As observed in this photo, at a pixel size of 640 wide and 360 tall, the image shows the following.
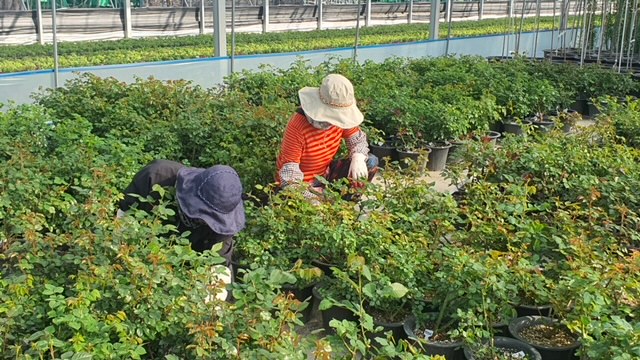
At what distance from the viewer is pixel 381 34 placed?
20812 mm

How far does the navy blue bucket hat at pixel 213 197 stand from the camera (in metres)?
3.22

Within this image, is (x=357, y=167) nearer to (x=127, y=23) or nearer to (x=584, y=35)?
(x=584, y=35)

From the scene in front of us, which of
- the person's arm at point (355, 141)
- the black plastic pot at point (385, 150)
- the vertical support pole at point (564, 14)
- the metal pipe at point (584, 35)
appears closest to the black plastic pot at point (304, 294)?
the person's arm at point (355, 141)

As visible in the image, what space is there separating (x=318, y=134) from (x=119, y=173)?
4.15 feet

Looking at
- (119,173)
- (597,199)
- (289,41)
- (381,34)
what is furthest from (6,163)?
(381,34)

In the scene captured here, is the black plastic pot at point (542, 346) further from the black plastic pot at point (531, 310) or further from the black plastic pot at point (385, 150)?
the black plastic pot at point (385, 150)

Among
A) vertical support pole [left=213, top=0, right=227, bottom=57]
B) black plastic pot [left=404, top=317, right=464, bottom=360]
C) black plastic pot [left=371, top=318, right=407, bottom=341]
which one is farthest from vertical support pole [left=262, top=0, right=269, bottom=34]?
black plastic pot [left=404, top=317, right=464, bottom=360]

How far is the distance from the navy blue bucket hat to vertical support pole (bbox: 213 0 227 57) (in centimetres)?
610

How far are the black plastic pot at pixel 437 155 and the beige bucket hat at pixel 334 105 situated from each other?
2.34 meters

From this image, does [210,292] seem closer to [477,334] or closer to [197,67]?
[477,334]

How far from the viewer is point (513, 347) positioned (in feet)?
9.89

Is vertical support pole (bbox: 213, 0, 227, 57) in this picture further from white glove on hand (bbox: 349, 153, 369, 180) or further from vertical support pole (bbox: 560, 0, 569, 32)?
vertical support pole (bbox: 560, 0, 569, 32)

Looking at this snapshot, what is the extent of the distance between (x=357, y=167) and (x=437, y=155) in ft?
7.65

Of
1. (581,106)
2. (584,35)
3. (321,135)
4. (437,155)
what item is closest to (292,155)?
(321,135)
